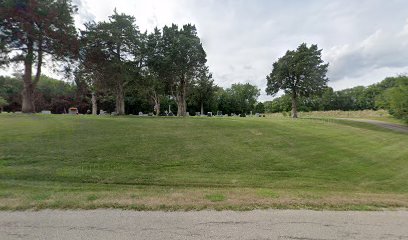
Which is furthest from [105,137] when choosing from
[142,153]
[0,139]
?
[0,139]

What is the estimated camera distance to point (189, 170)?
9.84 m

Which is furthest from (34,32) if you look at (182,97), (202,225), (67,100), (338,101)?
(338,101)

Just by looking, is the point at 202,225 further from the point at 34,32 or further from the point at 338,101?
the point at 338,101

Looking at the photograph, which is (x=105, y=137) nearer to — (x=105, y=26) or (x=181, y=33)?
(x=105, y=26)

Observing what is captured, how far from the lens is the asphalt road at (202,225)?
13.8 feet

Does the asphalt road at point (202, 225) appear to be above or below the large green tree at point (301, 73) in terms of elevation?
below

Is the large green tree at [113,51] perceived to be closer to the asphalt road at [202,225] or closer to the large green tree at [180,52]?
the large green tree at [180,52]

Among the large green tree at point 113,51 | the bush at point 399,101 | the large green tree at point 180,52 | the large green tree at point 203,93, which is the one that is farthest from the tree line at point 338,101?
the large green tree at point 113,51

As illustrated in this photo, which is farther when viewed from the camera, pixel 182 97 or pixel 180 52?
pixel 182 97

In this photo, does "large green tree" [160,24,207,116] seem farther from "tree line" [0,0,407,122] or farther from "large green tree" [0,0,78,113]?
"large green tree" [0,0,78,113]

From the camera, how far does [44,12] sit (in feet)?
69.1

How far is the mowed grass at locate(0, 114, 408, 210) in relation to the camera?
19.6 ft

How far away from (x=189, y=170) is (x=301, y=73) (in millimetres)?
39870

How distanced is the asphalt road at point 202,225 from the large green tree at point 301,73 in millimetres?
41961
